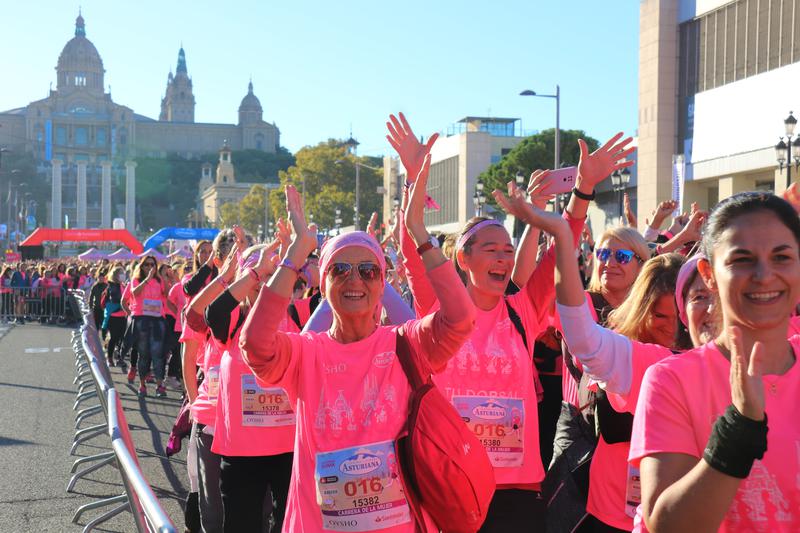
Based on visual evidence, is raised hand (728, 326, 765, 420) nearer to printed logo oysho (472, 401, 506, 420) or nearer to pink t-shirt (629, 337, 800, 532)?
pink t-shirt (629, 337, 800, 532)

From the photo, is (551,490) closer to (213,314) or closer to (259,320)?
(213,314)

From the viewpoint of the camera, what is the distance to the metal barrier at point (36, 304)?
97.4ft

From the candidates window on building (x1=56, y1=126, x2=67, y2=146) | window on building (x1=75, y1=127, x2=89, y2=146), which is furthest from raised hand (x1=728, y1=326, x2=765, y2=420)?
window on building (x1=75, y1=127, x2=89, y2=146)

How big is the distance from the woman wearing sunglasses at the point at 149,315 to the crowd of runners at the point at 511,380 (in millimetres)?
7950

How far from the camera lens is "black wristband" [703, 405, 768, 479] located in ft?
6.27

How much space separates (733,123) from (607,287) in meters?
37.0

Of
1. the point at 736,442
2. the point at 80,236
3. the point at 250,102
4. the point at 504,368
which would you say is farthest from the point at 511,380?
the point at 250,102

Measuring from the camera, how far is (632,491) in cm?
354

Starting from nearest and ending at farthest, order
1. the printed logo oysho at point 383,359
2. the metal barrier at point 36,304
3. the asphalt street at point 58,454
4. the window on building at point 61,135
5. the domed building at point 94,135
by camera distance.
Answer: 1. the printed logo oysho at point 383,359
2. the asphalt street at point 58,454
3. the metal barrier at point 36,304
4. the domed building at point 94,135
5. the window on building at point 61,135

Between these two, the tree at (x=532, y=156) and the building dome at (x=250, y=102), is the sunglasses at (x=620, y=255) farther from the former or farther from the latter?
the building dome at (x=250, y=102)

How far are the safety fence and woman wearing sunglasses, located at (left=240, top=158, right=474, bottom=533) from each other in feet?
1.64

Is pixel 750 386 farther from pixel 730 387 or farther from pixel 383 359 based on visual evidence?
pixel 383 359

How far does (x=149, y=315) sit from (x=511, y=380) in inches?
413

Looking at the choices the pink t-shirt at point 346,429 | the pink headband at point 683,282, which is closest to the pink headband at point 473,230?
the pink t-shirt at point 346,429
